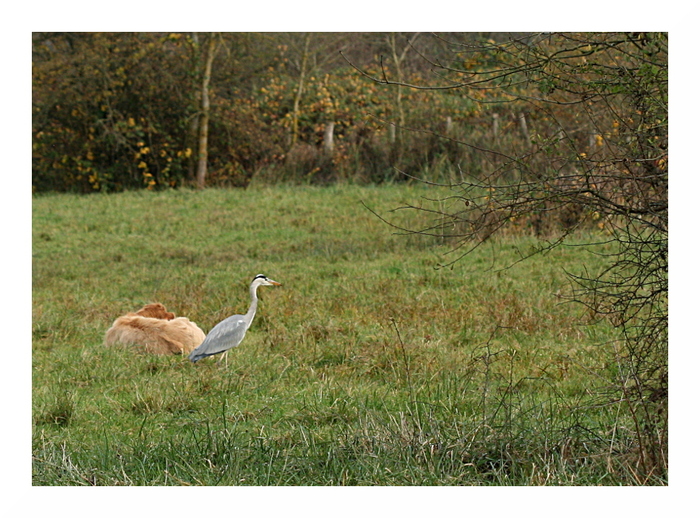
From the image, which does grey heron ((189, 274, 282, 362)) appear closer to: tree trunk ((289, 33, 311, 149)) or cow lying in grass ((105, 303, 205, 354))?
cow lying in grass ((105, 303, 205, 354))

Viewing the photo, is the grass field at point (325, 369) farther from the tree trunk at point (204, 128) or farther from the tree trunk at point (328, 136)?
the tree trunk at point (328, 136)

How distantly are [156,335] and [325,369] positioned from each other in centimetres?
180

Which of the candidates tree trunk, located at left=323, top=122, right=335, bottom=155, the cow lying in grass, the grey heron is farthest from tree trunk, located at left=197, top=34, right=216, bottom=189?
the grey heron

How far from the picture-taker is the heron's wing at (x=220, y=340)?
6.99m

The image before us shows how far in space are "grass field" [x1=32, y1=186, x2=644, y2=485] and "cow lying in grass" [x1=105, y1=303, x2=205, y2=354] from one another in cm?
20

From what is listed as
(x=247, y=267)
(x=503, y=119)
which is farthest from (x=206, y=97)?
(x=247, y=267)

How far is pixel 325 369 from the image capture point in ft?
22.7

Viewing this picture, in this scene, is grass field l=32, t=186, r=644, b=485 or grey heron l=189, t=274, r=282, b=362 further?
grey heron l=189, t=274, r=282, b=362

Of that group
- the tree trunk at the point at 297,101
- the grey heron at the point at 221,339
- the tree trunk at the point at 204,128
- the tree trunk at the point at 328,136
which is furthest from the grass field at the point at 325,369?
the tree trunk at the point at 297,101

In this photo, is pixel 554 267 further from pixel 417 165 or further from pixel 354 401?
pixel 417 165

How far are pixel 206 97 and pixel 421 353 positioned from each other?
14.3m

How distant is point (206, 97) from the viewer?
19.9 metres

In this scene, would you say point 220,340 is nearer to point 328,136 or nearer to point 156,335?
point 156,335

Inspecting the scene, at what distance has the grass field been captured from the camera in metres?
4.52
